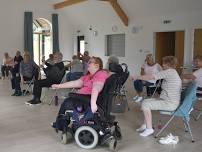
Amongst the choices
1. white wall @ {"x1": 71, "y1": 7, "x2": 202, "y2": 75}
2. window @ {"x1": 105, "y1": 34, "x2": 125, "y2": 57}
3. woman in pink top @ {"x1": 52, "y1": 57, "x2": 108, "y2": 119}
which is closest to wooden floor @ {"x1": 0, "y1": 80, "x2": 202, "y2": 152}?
woman in pink top @ {"x1": 52, "y1": 57, "x2": 108, "y2": 119}

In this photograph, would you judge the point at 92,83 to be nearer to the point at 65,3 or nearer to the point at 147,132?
the point at 147,132

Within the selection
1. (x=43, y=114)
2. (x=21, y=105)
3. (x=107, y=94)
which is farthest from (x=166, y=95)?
(x=21, y=105)

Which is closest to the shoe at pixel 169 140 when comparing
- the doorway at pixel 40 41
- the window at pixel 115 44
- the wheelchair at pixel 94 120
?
the wheelchair at pixel 94 120

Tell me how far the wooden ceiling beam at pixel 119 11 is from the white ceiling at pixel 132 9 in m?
0.15

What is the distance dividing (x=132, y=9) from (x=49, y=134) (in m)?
8.08

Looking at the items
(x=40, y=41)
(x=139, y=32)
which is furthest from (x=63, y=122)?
(x=40, y=41)

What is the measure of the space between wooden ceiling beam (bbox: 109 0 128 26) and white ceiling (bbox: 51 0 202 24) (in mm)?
151

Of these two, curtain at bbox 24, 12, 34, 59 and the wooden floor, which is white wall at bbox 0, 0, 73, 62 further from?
the wooden floor

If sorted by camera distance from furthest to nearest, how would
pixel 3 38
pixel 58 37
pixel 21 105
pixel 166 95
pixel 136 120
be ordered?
pixel 58 37 < pixel 3 38 < pixel 21 105 < pixel 136 120 < pixel 166 95

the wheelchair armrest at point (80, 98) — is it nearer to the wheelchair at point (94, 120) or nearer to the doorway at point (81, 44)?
the wheelchair at point (94, 120)

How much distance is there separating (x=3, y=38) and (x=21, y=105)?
789 cm

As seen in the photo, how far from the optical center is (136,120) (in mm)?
4562

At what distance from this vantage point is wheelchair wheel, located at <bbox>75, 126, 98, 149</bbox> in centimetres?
322

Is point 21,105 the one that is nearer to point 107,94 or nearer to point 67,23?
point 107,94
